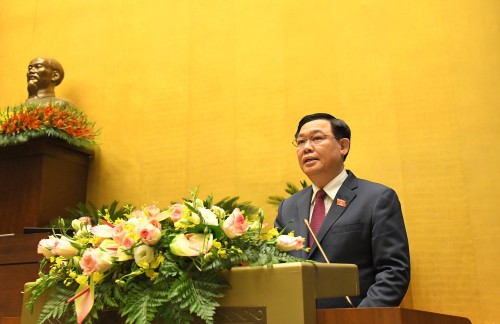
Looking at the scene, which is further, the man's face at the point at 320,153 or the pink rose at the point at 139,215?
the man's face at the point at 320,153

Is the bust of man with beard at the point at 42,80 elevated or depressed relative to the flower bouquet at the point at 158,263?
elevated

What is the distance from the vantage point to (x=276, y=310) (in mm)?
1094

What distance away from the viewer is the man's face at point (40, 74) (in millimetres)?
4539

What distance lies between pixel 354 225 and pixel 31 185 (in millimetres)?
2833

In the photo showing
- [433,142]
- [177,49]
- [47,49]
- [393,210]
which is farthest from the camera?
[47,49]

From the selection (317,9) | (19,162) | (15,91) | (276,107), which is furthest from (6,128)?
(317,9)

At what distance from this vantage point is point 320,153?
92.9 inches

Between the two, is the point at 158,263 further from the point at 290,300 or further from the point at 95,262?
the point at 290,300

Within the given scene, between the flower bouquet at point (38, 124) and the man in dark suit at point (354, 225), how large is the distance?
7.70ft

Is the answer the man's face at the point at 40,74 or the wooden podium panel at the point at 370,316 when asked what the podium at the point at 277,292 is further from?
the man's face at the point at 40,74

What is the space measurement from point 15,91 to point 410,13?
3664mm

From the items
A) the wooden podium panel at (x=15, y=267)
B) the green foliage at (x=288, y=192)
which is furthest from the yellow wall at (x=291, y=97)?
the wooden podium panel at (x=15, y=267)

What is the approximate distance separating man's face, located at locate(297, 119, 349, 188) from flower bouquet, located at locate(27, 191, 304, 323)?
1.04 meters

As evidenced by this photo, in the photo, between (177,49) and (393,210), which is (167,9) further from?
(393,210)
